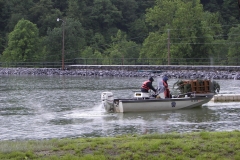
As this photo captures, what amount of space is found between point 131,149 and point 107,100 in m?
14.1

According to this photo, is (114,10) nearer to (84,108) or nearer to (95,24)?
(95,24)

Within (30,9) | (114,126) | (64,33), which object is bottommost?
(114,126)

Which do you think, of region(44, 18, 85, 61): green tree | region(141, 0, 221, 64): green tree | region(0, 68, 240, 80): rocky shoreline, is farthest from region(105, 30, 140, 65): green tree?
region(0, 68, 240, 80): rocky shoreline

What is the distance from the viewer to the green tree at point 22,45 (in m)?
88.9

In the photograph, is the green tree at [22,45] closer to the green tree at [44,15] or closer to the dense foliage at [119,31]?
the dense foliage at [119,31]

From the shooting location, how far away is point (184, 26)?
274 ft

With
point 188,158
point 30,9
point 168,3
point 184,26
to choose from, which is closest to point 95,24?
point 30,9

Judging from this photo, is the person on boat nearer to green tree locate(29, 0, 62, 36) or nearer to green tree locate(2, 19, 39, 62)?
green tree locate(2, 19, 39, 62)

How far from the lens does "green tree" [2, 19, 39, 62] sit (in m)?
88.9

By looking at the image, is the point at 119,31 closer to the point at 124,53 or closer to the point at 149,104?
the point at 124,53

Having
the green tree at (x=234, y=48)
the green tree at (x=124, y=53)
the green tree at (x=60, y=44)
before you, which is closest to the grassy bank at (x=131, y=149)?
the green tree at (x=234, y=48)

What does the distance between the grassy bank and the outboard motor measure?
41.6 feet

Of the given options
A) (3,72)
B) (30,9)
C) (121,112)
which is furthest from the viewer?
(30,9)

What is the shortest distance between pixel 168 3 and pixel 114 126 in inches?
2888
